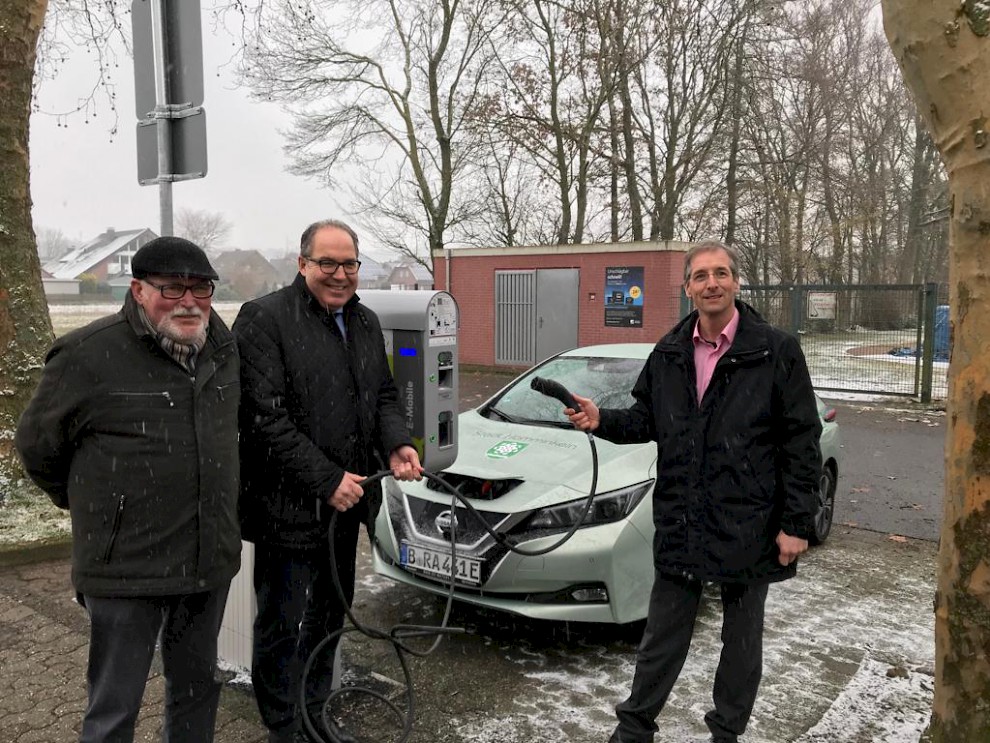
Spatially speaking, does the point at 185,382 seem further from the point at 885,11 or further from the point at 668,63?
the point at 668,63

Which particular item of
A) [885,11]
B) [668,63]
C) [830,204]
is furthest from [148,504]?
[830,204]

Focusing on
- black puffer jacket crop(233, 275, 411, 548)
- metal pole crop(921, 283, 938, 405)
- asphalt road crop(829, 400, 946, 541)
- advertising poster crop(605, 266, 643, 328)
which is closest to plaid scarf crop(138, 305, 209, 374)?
black puffer jacket crop(233, 275, 411, 548)

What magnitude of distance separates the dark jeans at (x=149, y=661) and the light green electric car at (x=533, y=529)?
1.02 m

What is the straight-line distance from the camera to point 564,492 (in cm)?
362

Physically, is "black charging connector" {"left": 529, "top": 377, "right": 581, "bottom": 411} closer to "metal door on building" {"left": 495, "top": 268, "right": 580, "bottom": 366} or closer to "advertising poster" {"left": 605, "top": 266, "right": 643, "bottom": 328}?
"advertising poster" {"left": 605, "top": 266, "right": 643, "bottom": 328}

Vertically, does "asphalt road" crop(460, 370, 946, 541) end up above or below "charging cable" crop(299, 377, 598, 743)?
below

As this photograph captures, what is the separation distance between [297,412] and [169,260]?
675 mm

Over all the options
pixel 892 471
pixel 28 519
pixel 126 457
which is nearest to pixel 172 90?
pixel 126 457

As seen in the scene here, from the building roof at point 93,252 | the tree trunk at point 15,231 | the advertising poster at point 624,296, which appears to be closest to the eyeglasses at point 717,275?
the tree trunk at point 15,231

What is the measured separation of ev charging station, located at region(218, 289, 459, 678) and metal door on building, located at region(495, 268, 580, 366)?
12230mm

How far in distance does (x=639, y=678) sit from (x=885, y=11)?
2.40m

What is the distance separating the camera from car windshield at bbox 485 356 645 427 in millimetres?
4715

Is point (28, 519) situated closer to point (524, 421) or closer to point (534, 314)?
point (524, 421)

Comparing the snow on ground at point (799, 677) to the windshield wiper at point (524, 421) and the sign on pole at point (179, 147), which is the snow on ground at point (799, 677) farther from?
the sign on pole at point (179, 147)
